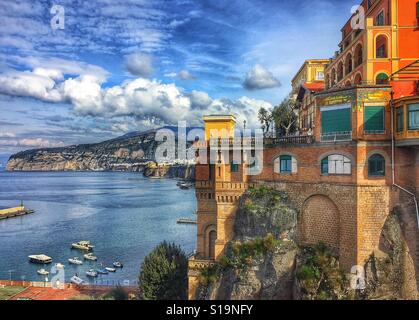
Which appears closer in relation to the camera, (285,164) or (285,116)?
(285,164)

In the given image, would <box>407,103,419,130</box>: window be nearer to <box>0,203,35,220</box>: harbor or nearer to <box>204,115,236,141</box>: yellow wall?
<box>204,115,236,141</box>: yellow wall

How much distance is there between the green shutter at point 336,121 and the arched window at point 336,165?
2.05m

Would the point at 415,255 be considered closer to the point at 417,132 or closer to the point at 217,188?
the point at 417,132

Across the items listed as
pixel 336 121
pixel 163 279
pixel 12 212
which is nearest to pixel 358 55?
pixel 336 121

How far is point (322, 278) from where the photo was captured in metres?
25.7

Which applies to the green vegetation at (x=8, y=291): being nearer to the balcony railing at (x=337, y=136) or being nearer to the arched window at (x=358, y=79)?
the balcony railing at (x=337, y=136)

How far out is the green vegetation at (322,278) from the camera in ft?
82.5

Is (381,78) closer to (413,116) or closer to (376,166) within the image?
(413,116)

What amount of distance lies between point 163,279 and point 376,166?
876 inches

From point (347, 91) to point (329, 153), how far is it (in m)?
4.85

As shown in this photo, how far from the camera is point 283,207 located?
29.2 metres

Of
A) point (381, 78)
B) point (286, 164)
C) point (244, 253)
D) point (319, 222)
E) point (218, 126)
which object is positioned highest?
point (381, 78)
